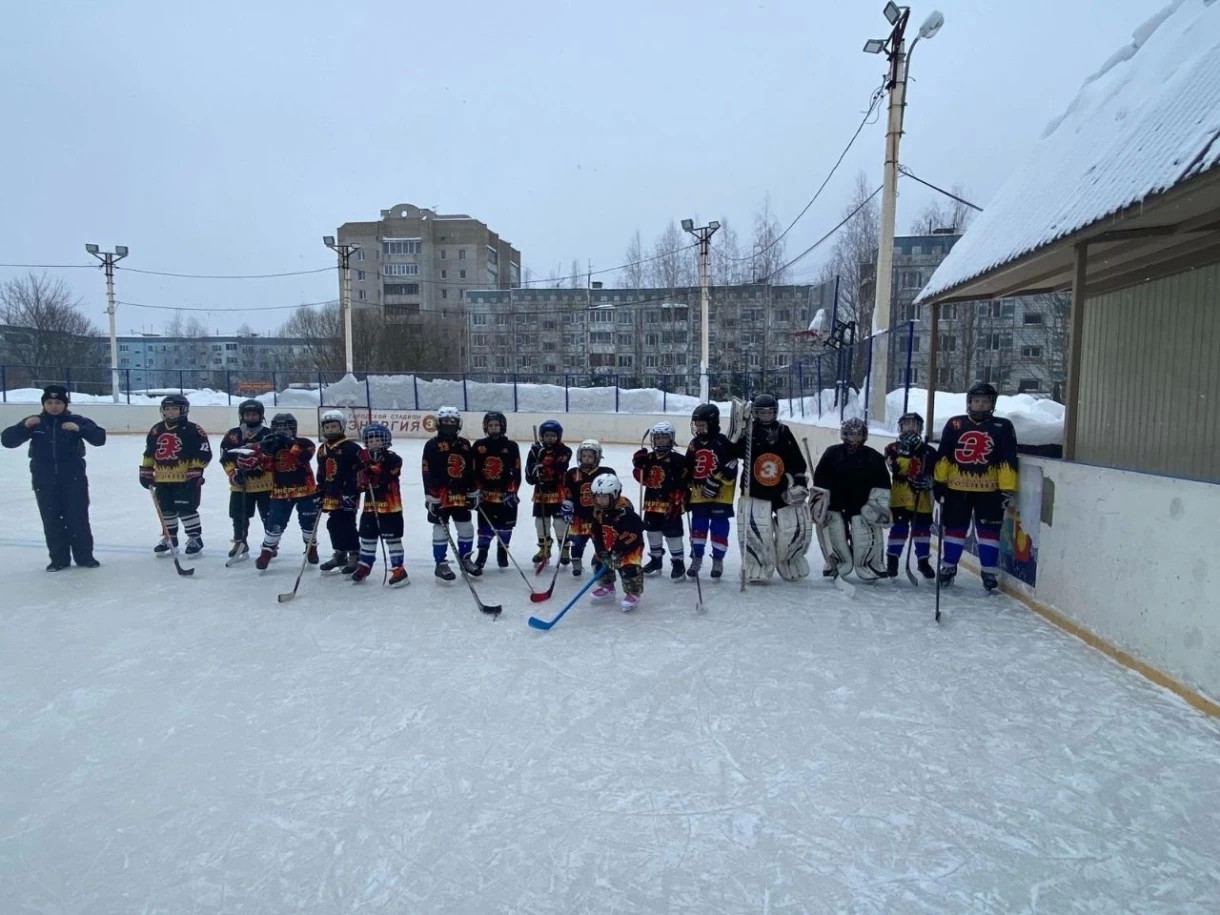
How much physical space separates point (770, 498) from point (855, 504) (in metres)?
0.66

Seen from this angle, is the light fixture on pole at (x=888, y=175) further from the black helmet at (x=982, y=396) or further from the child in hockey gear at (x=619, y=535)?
the child in hockey gear at (x=619, y=535)

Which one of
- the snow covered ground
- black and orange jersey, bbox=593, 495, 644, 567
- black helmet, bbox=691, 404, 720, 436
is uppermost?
black helmet, bbox=691, 404, 720, 436

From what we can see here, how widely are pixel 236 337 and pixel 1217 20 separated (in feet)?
216

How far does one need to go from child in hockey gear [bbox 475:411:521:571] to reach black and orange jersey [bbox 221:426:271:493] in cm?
200

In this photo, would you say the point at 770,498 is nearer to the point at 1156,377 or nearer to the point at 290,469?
the point at 1156,377

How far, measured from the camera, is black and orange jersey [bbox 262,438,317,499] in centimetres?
585

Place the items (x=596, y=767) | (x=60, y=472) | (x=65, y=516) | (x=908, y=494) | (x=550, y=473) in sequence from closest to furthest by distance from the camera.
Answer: (x=596, y=767) → (x=908, y=494) → (x=550, y=473) → (x=60, y=472) → (x=65, y=516)

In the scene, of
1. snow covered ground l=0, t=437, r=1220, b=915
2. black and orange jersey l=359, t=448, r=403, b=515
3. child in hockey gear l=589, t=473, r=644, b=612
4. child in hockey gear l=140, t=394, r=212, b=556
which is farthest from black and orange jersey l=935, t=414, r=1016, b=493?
child in hockey gear l=140, t=394, r=212, b=556

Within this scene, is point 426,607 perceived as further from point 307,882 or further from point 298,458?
point 307,882

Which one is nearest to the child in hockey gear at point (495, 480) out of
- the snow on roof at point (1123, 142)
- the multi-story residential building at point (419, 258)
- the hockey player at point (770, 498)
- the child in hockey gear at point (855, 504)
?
the hockey player at point (770, 498)

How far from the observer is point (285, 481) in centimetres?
590

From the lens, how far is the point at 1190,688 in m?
3.27

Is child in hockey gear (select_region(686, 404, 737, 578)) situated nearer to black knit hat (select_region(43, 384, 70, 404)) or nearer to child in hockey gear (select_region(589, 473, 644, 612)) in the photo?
child in hockey gear (select_region(589, 473, 644, 612))

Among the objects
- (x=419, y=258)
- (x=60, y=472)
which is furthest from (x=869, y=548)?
(x=419, y=258)
